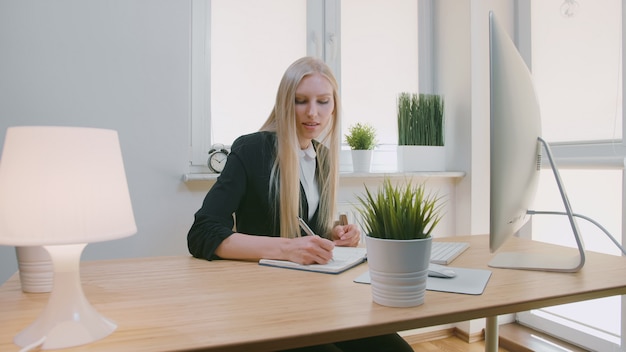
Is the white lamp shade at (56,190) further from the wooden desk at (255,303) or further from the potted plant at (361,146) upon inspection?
the potted plant at (361,146)

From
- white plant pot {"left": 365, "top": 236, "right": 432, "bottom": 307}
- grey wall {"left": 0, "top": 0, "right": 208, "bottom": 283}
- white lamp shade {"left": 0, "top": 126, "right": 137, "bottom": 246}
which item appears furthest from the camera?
grey wall {"left": 0, "top": 0, "right": 208, "bottom": 283}

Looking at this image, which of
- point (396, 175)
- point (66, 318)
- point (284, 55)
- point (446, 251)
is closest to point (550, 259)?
point (446, 251)

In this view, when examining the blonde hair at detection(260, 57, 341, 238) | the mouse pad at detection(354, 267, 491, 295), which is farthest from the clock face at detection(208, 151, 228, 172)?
the mouse pad at detection(354, 267, 491, 295)

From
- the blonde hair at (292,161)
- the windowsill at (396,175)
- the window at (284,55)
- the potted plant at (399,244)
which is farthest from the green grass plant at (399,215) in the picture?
the window at (284,55)

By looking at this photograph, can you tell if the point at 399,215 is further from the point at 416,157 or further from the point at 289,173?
the point at 416,157

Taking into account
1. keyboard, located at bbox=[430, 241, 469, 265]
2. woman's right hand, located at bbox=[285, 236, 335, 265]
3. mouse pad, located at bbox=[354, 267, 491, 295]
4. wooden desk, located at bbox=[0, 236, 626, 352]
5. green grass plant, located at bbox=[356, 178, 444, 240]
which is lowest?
wooden desk, located at bbox=[0, 236, 626, 352]

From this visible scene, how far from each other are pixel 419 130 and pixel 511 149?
1.58 meters

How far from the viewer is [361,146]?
90.3 inches

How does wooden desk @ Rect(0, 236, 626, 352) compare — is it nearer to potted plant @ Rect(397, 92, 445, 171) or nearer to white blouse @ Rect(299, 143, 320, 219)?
white blouse @ Rect(299, 143, 320, 219)

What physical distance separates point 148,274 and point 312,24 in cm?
177

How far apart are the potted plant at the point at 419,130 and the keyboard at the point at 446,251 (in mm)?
1140

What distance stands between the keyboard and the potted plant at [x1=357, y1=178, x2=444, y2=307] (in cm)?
34

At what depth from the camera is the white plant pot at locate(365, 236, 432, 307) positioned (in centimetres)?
71

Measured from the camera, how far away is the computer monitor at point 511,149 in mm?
816
